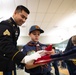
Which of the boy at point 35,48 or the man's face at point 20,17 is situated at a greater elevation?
the man's face at point 20,17

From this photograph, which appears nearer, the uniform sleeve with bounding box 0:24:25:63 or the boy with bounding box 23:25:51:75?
the uniform sleeve with bounding box 0:24:25:63

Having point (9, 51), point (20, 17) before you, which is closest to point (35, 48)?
point (20, 17)

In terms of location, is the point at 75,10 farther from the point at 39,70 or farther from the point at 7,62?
the point at 7,62

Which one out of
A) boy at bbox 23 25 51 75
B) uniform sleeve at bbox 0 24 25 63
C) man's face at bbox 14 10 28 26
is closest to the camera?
uniform sleeve at bbox 0 24 25 63

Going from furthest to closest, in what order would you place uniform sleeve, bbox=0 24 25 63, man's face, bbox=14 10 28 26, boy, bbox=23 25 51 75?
1. boy, bbox=23 25 51 75
2. man's face, bbox=14 10 28 26
3. uniform sleeve, bbox=0 24 25 63

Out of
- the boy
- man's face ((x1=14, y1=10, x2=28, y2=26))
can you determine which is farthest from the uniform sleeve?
the boy

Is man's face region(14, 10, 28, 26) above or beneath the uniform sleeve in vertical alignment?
above

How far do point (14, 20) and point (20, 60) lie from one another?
0.43 m

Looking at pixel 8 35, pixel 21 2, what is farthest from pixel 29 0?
pixel 8 35

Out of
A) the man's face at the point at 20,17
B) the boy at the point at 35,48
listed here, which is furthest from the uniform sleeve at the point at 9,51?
the boy at the point at 35,48

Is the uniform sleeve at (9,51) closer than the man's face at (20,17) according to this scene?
Yes

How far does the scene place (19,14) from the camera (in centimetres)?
112

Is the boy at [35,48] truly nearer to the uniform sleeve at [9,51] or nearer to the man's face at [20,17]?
the man's face at [20,17]

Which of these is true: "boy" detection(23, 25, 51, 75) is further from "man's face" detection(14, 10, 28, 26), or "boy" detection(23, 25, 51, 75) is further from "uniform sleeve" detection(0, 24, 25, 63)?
"uniform sleeve" detection(0, 24, 25, 63)
